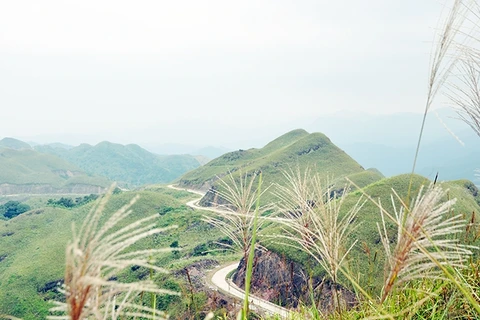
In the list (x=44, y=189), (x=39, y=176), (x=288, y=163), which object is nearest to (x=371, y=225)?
(x=288, y=163)

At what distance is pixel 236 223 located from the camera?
3.54 m

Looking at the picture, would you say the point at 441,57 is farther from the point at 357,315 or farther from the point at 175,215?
the point at 175,215

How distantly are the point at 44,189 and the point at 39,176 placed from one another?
930 centimetres

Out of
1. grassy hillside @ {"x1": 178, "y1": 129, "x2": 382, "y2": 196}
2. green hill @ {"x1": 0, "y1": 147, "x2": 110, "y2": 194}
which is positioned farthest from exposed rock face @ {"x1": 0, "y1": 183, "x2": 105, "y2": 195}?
grassy hillside @ {"x1": 178, "y1": 129, "x2": 382, "y2": 196}

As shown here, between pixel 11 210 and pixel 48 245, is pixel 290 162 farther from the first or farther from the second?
pixel 11 210

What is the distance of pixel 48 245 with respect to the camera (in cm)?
5891

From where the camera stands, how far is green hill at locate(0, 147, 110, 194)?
127669 millimetres

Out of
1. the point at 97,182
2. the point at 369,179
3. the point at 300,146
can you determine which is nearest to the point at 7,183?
the point at 97,182

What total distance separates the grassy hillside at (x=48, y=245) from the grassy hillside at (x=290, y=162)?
506 inches

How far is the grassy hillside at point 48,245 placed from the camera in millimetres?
43625

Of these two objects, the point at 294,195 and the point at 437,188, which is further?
the point at 294,195

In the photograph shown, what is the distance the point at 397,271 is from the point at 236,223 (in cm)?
162

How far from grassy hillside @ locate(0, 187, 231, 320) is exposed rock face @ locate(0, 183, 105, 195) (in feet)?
195

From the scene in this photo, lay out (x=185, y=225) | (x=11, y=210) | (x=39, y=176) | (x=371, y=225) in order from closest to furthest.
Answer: (x=371, y=225)
(x=185, y=225)
(x=11, y=210)
(x=39, y=176)
